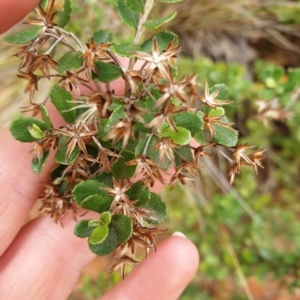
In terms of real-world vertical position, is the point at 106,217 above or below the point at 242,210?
above

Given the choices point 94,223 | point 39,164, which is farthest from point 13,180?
point 94,223

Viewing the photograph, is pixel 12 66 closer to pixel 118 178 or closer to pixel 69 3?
pixel 69 3

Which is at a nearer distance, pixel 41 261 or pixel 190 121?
pixel 190 121

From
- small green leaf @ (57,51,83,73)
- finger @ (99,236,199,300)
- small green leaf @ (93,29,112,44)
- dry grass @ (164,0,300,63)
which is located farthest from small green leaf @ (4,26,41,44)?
dry grass @ (164,0,300,63)

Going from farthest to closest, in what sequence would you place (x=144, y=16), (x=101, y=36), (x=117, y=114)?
(x=101, y=36) < (x=144, y=16) < (x=117, y=114)

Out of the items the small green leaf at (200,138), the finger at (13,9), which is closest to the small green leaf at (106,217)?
the small green leaf at (200,138)

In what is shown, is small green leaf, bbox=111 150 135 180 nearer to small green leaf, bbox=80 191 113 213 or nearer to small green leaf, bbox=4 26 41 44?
small green leaf, bbox=80 191 113 213

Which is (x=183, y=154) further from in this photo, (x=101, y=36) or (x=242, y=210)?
(x=242, y=210)

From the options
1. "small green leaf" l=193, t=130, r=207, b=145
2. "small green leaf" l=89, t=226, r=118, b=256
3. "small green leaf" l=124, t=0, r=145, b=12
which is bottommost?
"small green leaf" l=89, t=226, r=118, b=256
